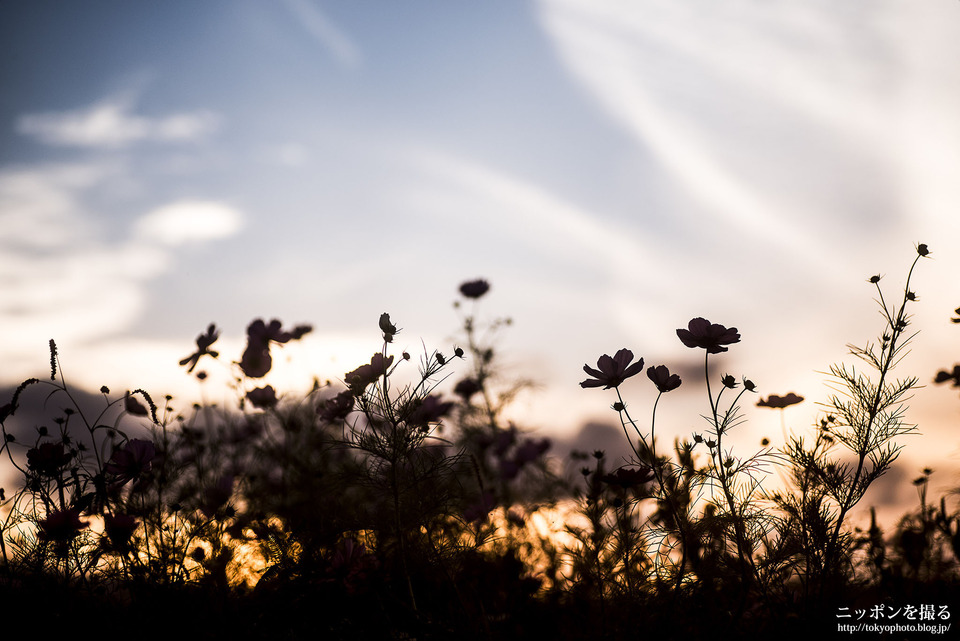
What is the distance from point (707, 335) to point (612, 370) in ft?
1.10

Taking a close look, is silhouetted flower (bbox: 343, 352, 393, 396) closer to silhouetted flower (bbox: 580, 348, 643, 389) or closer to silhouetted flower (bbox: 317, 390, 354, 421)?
silhouetted flower (bbox: 317, 390, 354, 421)

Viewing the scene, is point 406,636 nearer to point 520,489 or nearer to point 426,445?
point 426,445

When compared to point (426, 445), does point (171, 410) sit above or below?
above

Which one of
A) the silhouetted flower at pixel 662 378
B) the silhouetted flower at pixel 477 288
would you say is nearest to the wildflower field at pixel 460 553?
the silhouetted flower at pixel 662 378

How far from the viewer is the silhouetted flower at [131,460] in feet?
7.00

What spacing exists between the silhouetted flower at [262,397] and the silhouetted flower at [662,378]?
1.87 m

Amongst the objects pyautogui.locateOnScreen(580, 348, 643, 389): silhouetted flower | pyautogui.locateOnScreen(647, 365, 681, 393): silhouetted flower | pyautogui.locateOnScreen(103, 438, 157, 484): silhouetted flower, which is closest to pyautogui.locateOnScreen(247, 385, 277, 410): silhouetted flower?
pyautogui.locateOnScreen(103, 438, 157, 484): silhouetted flower

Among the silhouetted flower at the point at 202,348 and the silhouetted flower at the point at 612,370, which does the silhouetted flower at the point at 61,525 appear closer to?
the silhouetted flower at the point at 202,348

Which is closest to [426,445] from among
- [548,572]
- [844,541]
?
[548,572]

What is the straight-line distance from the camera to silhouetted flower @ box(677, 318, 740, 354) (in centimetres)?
206

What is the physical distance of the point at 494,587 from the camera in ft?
8.05

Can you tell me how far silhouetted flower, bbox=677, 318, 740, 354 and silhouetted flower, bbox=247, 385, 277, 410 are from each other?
1966 mm

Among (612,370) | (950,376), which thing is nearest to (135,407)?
(612,370)

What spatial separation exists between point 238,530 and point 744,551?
184 cm
